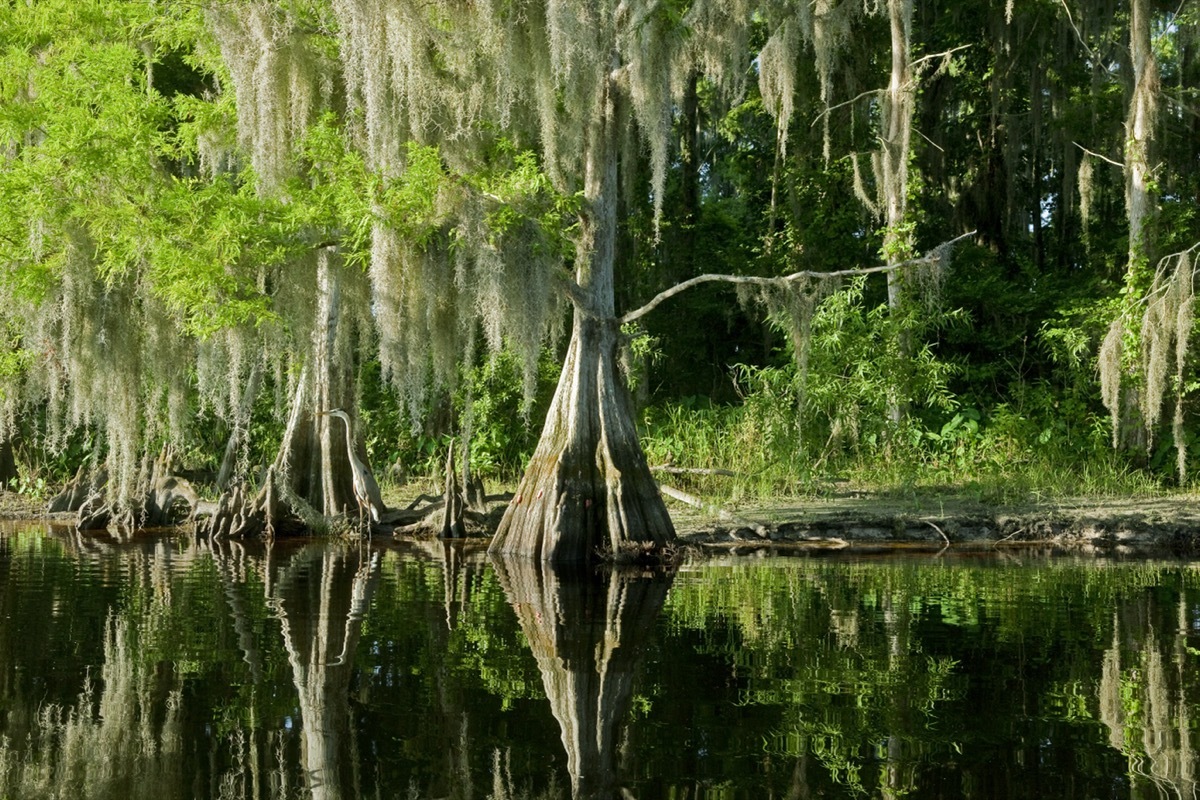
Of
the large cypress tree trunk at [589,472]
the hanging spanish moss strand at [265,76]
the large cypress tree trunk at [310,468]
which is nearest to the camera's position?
the large cypress tree trunk at [589,472]

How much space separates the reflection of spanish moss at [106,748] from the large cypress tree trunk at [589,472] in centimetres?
542

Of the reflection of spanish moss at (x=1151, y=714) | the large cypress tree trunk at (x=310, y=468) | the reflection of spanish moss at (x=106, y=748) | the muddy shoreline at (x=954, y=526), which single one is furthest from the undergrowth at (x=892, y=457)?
the reflection of spanish moss at (x=106, y=748)

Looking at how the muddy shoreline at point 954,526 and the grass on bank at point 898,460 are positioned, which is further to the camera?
the grass on bank at point 898,460

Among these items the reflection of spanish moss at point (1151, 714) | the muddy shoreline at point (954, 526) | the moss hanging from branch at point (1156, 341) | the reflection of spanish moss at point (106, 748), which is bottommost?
the reflection of spanish moss at point (1151, 714)

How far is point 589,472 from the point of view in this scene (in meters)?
12.1

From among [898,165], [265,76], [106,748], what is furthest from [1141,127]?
[106,748]

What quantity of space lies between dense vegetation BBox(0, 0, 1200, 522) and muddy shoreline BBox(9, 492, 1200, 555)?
3.29 ft

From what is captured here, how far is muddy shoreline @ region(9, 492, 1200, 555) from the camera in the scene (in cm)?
1377

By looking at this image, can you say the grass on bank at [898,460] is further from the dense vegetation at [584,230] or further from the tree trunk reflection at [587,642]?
the tree trunk reflection at [587,642]

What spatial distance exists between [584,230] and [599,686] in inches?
272

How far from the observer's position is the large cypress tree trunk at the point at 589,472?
12.0 metres

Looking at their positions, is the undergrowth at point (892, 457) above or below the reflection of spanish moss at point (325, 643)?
above

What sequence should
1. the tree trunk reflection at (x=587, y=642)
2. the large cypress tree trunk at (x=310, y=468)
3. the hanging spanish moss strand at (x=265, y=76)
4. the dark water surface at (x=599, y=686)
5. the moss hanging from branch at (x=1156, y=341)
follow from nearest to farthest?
1. the dark water surface at (x=599, y=686)
2. the tree trunk reflection at (x=587, y=642)
3. the hanging spanish moss strand at (x=265, y=76)
4. the moss hanging from branch at (x=1156, y=341)
5. the large cypress tree trunk at (x=310, y=468)

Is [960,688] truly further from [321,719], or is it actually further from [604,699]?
[321,719]
